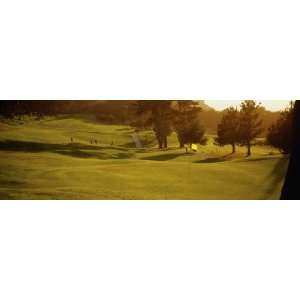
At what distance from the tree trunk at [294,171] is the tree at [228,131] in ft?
1.66

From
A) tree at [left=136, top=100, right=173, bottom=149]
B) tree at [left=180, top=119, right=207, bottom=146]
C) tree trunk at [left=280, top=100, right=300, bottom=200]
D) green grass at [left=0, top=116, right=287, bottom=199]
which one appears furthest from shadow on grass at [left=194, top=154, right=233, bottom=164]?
tree trunk at [left=280, top=100, right=300, bottom=200]

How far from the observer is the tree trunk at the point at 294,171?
4023 mm

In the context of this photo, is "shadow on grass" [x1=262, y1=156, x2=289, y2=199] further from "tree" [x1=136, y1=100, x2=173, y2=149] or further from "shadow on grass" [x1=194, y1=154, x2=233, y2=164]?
"tree" [x1=136, y1=100, x2=173, y2=149]

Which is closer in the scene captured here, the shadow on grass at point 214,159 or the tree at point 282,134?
the tree at point 282,134

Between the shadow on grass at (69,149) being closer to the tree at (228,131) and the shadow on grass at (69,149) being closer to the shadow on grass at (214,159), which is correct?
the shadow on grass at (214,159)

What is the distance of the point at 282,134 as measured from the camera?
4.03 meters

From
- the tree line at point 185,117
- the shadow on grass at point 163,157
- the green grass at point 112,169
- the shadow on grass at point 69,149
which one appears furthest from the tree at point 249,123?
the shadow on grass at point 69,149

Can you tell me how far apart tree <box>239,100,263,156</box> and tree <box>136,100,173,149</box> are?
0.64m

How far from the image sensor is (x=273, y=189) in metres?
4.08

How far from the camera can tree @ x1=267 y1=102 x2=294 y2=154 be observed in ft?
13.2

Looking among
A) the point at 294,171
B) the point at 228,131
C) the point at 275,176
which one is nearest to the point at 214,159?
the point at 228,131
